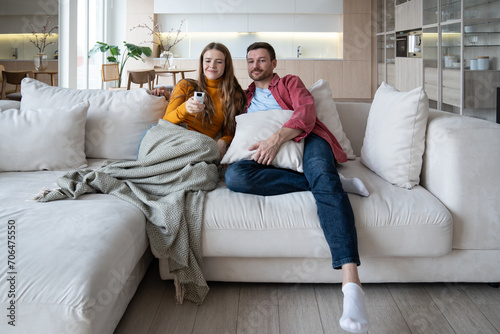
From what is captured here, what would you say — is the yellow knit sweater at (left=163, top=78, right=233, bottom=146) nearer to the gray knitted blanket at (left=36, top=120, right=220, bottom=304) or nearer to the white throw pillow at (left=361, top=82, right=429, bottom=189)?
the gray knitted blanket at (left=36, top=120, right=220, bottom=304)

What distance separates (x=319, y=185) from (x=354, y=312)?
0.61m

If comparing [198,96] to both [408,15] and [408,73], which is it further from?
[408,15]

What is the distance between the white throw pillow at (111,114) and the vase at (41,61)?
3229mm

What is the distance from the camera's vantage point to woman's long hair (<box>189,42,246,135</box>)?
9.07ft

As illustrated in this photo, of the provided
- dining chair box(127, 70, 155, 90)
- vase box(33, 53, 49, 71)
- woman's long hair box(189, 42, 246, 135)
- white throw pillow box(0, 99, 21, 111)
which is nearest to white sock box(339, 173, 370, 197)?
woman's long hair box(189, 42, 246, 135)

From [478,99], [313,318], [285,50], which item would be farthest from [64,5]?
[313,318]

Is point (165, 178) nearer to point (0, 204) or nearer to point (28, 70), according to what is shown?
point (0, 204)

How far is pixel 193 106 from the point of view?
8.33 feet

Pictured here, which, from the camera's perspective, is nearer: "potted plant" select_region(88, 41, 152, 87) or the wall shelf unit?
the wall shelf unit

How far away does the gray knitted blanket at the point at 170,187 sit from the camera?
81.7 inches

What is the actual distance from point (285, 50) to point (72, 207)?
28.0ft

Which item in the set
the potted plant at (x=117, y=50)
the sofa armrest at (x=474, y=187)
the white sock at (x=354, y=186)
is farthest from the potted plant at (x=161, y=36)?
the sofa armrest at (x=474, y=187)

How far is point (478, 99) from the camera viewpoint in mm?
5340

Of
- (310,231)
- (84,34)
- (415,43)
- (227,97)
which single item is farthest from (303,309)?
(84,34)
